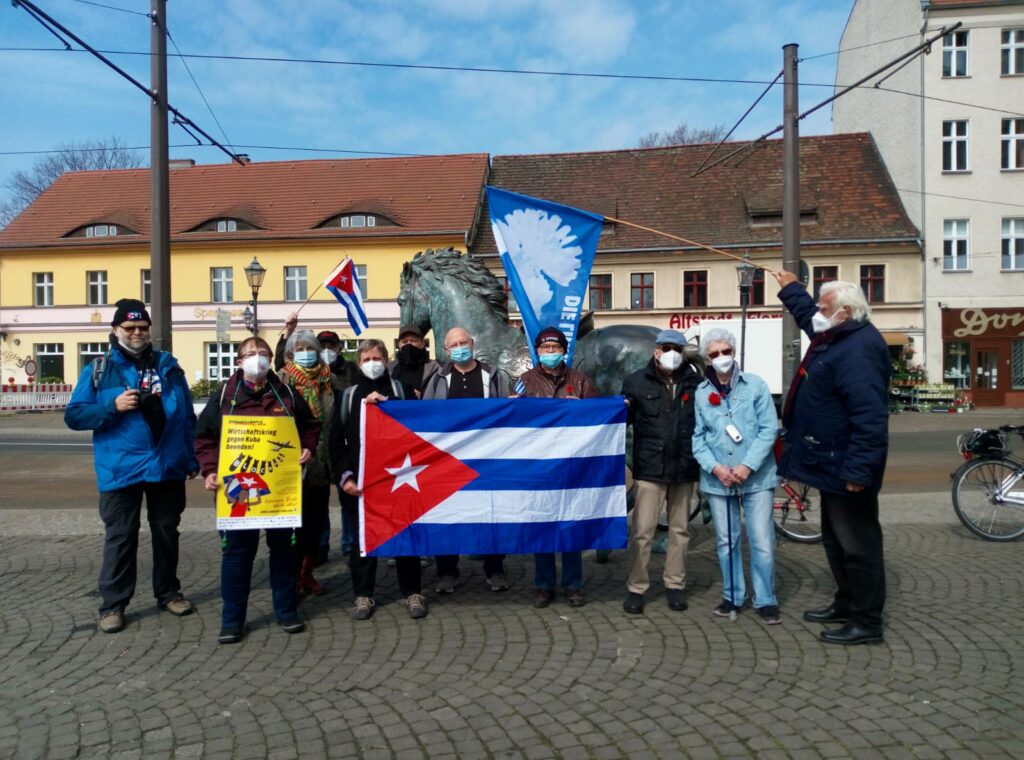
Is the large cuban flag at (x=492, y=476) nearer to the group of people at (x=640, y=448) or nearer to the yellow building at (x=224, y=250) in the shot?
the group of people at (x=640, y=448)

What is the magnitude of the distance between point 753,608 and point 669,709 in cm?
160

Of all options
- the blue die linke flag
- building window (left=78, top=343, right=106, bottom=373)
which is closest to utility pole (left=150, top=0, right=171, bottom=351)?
the blue die linke flag

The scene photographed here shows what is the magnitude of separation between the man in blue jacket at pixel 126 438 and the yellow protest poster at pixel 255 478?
1.84 ft

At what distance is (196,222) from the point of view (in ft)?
109

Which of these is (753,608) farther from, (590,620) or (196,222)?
(196,222)

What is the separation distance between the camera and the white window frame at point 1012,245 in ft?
94.5

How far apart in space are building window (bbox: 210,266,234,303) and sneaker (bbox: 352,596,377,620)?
30.5 m

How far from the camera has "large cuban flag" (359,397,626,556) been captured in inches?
192

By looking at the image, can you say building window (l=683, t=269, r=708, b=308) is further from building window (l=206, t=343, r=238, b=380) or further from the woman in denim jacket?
the woman in denim jacket

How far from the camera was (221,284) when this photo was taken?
3294 cm

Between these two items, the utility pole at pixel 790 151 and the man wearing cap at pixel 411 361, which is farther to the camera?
the utility pole at pixel 790 151

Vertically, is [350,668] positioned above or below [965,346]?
below

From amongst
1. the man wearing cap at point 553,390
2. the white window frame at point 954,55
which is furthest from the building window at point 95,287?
the white window frame at point 954,55

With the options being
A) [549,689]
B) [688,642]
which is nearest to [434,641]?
[549,689]
